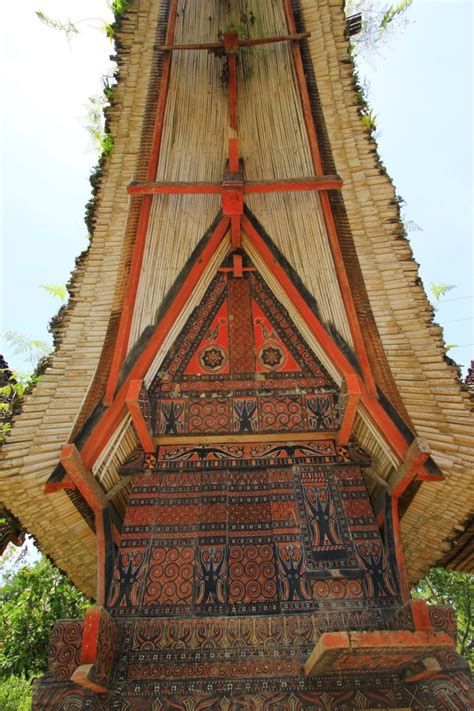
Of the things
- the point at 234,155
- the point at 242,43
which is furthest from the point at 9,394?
the point at 242,43

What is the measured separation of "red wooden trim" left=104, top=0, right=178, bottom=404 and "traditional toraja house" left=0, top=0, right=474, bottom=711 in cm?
2

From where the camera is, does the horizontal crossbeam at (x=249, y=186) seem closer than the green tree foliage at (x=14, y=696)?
Yes

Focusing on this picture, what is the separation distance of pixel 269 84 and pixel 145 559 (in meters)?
4.90

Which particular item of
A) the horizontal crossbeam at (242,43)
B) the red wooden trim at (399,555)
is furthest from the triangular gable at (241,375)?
the horizontal crossbeam at (242,43)

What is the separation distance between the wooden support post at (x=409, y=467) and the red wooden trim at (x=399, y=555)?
12 cm

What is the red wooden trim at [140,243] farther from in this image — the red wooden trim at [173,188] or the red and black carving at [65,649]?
the red and black carving at [65,649]

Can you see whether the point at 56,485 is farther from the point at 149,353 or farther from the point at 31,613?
the point at 31,613

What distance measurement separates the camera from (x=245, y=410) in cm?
410

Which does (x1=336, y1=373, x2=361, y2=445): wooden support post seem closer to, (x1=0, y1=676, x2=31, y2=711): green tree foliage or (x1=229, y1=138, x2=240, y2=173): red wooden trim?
(x1=229, y1=138, x2=240, y2=173): red wooden trim

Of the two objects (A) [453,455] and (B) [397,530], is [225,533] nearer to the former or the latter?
(B) [397,530]

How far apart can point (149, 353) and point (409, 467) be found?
224 cm

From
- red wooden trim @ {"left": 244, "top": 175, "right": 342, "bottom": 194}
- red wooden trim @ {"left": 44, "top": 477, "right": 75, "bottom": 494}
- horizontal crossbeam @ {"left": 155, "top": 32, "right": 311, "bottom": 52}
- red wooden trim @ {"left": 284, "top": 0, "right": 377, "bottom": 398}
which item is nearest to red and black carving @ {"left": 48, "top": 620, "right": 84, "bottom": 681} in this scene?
red wooden trim @ {"left": 44, "top": 477, "right": 75, "bottom": 494}

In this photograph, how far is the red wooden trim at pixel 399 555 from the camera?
321 centimetres

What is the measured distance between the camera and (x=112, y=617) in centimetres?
309
